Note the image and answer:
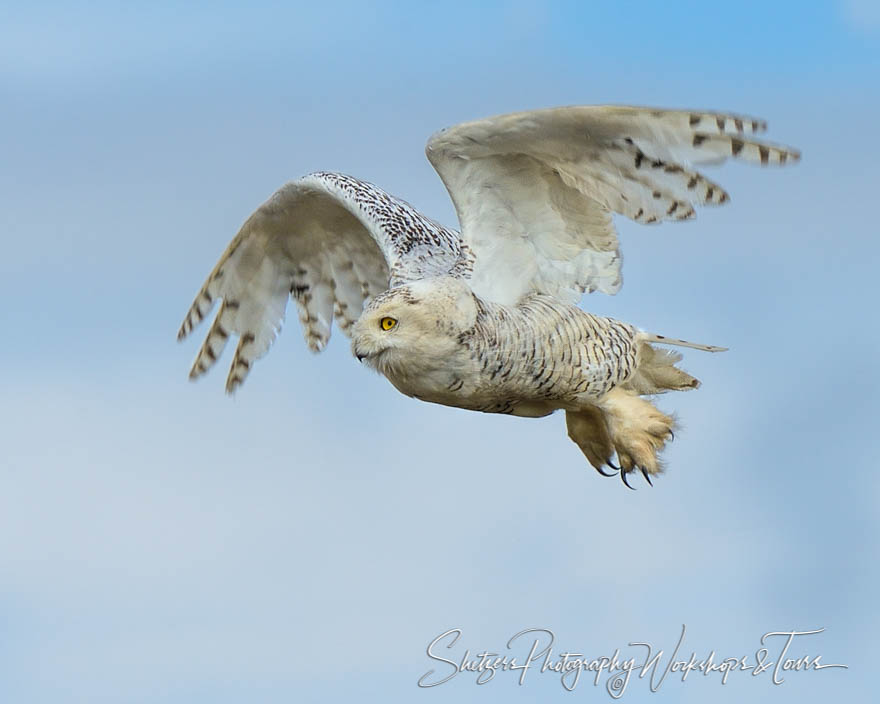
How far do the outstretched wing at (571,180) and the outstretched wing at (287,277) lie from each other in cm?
143

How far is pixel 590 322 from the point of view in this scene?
9.81 meters

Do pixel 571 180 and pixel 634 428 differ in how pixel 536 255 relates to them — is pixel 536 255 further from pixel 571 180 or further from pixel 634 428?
pixel 634 428

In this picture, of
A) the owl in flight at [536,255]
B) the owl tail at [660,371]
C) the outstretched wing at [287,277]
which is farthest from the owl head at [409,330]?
the outstretched wing at [287,277]

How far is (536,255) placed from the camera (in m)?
10.1

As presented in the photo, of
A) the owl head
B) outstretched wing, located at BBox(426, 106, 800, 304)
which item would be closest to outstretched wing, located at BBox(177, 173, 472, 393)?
outstretched wing, located at BBox(426, 106, 800, 304)

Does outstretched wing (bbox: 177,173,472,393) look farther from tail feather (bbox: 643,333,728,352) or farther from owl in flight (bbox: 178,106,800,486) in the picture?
tail feather (bbox: 643,333,728,352)

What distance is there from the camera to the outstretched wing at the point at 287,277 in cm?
1133

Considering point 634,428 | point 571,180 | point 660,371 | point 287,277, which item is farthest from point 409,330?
point 287,277

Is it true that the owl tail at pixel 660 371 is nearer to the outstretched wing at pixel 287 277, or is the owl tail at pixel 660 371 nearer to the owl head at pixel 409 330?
the owl head at pixel 409 330

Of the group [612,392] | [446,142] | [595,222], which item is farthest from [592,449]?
[446,142]

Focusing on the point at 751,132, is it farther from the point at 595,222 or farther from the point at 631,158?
the point at 595,222

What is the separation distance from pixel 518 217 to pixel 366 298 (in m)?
2.02

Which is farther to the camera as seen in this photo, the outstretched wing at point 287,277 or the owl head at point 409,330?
the outstretched wing at point 287,277

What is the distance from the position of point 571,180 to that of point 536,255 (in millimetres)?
610
